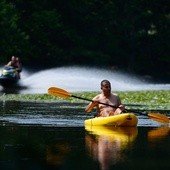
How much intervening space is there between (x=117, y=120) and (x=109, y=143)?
3.45m

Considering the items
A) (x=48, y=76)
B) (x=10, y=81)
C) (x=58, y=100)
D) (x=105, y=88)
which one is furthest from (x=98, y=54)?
(x=105, y=88)

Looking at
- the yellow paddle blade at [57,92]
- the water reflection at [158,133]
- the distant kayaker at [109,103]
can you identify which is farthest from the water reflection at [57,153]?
the yellow paddle blade at [57,92]

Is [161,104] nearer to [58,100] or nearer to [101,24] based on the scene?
[58,100]

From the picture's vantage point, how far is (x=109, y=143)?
16.0 m

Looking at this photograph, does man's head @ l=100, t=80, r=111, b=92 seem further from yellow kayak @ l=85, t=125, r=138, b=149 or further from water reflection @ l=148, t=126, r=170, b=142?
water reflection @ l=148, t=126, r=170, b=142

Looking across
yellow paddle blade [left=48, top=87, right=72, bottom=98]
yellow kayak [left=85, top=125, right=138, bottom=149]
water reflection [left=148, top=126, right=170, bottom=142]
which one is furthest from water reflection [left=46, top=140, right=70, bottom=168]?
yellow paddle blade [left=48, top=87, right=72, bottom=98]

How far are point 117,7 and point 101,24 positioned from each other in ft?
8.48

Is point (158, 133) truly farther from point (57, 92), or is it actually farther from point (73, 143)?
point (57, 92)

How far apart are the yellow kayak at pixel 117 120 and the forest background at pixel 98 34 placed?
44427 mm

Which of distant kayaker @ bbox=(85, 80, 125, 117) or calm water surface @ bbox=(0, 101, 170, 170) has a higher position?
distant kayaker @ bbox=(85, 80, 125, 117)

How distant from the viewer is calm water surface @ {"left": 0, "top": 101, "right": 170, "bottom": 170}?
42.8ft

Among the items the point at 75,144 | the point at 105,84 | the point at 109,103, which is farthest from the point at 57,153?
the point at 109,103

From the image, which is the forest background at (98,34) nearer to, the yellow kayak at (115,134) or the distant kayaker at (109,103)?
the distant kayaker at (109,103)

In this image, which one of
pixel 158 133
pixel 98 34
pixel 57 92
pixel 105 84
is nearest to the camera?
pixel 158 133
